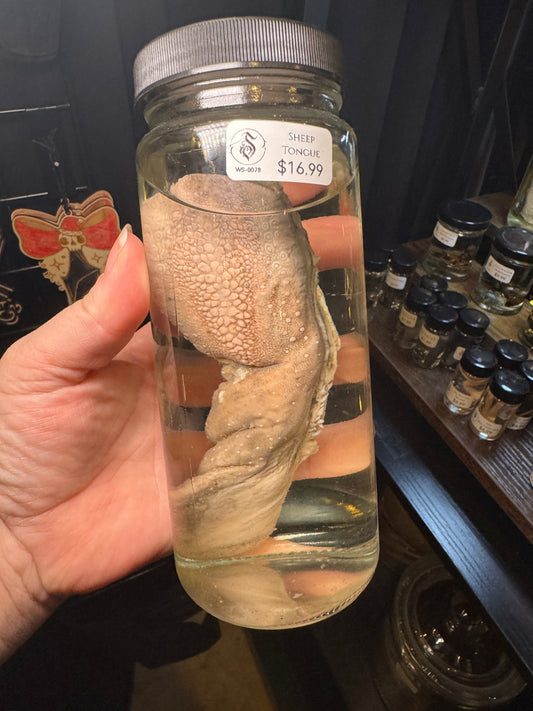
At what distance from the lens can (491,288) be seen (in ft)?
3.03

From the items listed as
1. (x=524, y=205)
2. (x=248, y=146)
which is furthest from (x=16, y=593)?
(x=524, y=205)

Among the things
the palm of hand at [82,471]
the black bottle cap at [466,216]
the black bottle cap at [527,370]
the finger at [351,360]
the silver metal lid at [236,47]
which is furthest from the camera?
the black bottle cap at [466,216]

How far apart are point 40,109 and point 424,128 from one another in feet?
2.37

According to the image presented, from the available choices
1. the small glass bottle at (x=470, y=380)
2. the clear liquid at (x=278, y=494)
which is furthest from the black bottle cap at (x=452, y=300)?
the clear liquid at (x=278, y=494)

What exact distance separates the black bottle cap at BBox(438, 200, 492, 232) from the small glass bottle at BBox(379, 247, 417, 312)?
92mm

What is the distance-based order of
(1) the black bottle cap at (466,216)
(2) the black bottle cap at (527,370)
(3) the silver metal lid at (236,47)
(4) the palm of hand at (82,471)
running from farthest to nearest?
(1) the black bottle cap at (466,216), (2) the black bottle cap at (527,370), (4) the palm of hand at (82,471), (3) the silver metal lid at (236,47)

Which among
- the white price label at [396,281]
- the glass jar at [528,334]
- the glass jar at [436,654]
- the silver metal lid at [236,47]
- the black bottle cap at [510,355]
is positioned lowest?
the glass jar at [436,654]

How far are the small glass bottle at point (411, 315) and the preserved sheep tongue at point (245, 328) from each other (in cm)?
45

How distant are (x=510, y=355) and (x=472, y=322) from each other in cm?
10

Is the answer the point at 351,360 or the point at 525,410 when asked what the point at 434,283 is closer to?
the point at 525,410

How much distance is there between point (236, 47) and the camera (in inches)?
14.0

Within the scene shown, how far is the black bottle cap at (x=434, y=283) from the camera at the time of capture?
2.89ft

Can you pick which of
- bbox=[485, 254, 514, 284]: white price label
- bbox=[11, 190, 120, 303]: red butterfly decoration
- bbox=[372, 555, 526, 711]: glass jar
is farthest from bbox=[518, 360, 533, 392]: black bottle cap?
bbox=[11, 190, 120, 303]: red butterfly decoration

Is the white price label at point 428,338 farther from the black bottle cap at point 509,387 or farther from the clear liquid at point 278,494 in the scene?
the clear liquid at point 278,494
